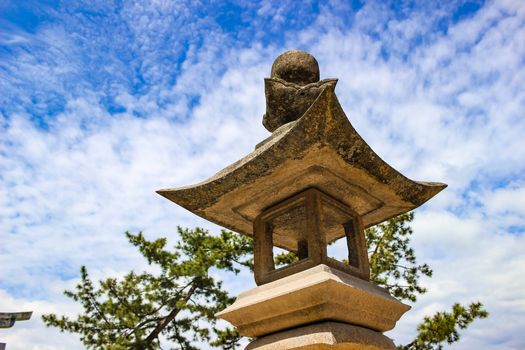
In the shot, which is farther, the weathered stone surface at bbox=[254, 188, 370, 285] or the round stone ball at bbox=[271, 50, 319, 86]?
the round stone ball at bbox=[271, 50, 319, 86]

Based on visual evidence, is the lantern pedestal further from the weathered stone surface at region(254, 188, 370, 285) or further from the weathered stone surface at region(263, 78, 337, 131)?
the weathered stone surface at region(263, 78, 337, 131)

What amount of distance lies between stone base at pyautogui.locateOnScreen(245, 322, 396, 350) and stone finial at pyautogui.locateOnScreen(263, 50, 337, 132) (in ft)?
6.41

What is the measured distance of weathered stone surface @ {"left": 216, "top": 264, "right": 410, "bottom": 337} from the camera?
2914mm

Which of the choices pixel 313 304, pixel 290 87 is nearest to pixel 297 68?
pixel 290 87

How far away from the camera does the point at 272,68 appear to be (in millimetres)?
4168

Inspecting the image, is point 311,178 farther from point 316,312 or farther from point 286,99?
point 316,312

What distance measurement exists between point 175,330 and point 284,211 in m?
8.93

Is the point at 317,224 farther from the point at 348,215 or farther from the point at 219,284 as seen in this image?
the point at 219,284

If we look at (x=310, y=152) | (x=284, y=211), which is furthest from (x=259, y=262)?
(x=310, y=152)

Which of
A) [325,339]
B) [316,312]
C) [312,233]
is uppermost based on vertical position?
[312,233]

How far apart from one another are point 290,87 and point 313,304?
203cm

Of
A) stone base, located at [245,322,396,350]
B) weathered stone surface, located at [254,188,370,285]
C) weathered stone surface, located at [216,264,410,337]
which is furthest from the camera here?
weathered stone surface, located at [254,188,370,285]

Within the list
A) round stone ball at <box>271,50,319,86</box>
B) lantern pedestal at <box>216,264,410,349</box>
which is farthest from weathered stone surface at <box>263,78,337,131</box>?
lantern pedestal at <box>216,264,410,349</box>

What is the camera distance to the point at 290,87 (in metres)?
3.74
